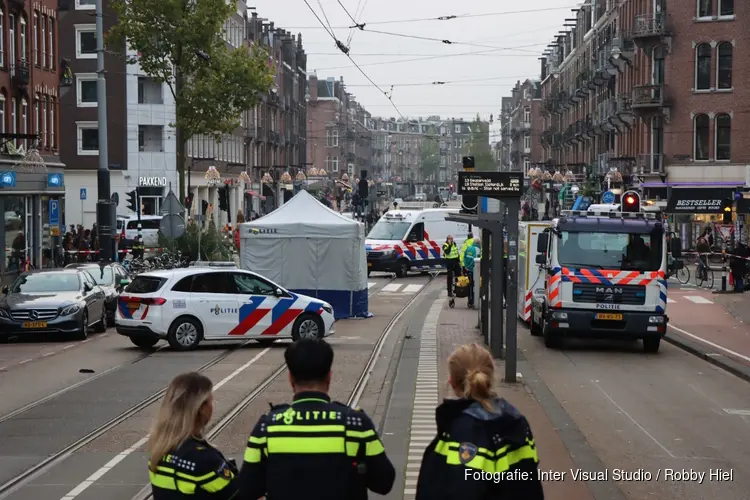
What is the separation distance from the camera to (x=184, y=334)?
856 inches

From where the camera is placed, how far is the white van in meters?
46.2

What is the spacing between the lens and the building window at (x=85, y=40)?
2640 inches

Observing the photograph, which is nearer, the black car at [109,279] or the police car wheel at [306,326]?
the police car wheel at [306,326]

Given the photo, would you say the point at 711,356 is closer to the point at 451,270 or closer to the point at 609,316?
the point at 609,316

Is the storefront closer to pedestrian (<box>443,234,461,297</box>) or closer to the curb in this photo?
pedestrian (<box>443,234,461,297</box>)

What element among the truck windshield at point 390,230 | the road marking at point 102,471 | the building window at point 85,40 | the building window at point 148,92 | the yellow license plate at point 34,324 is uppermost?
the building window at point 85,40

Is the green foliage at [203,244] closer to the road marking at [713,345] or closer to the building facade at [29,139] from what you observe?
the building facade at [29,139]

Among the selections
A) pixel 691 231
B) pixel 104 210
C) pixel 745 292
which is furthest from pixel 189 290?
pixel 691 231

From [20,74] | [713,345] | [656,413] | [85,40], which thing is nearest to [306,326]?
[713,345]

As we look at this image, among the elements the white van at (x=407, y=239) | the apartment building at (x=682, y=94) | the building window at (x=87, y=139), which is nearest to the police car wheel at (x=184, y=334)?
the white van at (x=407, y=239)

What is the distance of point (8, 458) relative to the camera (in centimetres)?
1165

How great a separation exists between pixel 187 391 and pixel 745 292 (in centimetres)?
3696

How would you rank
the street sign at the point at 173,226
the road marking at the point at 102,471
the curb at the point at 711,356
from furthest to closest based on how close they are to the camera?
1. the street sign at the point at 173,226
2. the curb at the point at 711,356
3. the road marking at the point at 102,471

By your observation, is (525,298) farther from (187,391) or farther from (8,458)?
(187,391)
